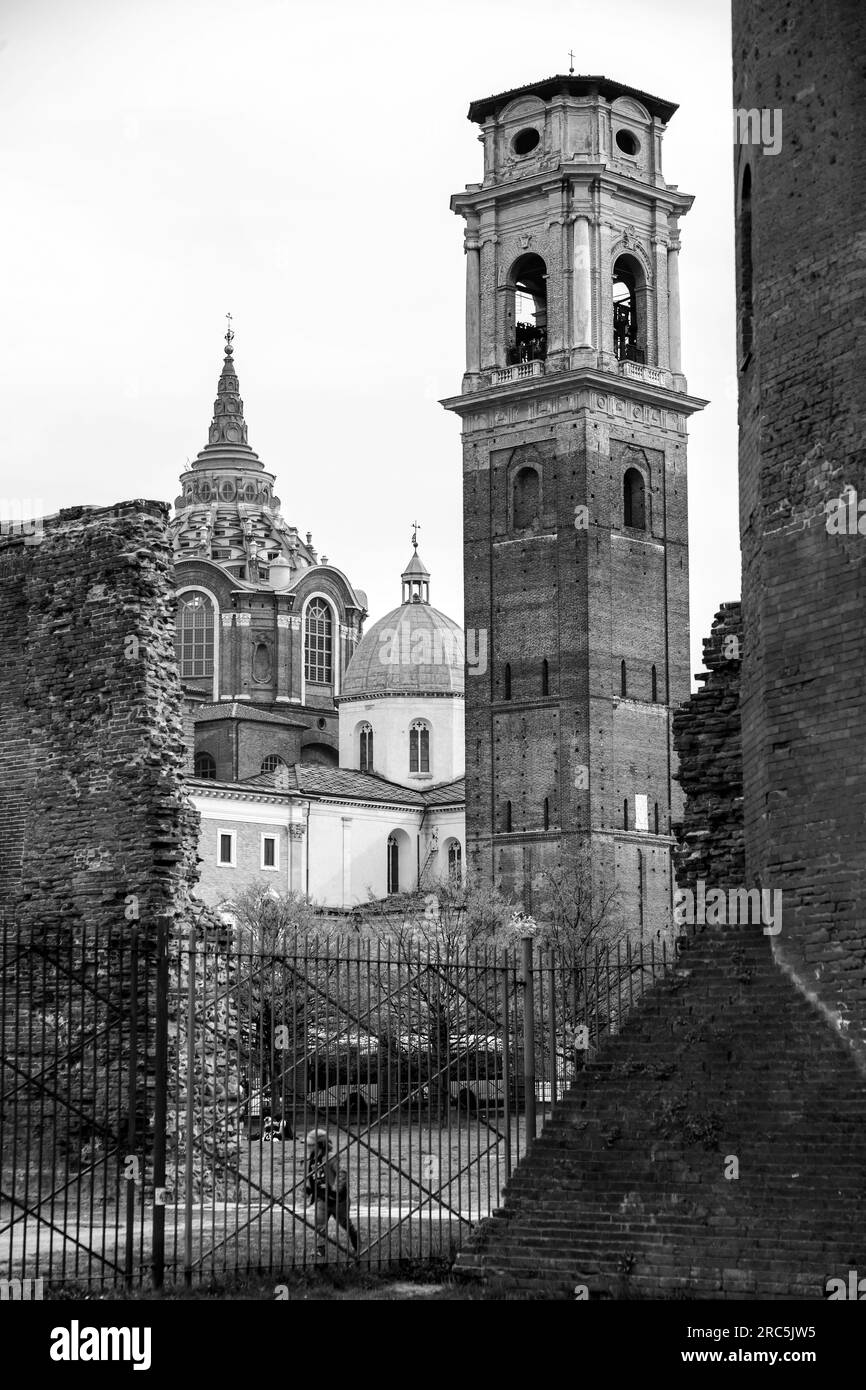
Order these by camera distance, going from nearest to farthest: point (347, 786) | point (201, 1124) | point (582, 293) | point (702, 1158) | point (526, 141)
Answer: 1. point (702, 1158)
2. point (201, 1124)
3. point (582, 293)
4. point (526, 141)
5. point (347, 786)

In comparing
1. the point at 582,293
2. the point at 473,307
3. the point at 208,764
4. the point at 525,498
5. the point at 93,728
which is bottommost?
the point at 93,728

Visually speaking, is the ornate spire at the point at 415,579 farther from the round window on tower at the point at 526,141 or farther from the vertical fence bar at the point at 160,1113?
the vertical fence bar at the point at 160,1113

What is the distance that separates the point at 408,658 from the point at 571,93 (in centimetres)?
2512

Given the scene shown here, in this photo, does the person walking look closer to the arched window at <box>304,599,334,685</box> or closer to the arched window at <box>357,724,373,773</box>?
the arched window at <box>357,724,373,773</box>

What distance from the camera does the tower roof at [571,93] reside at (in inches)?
2422

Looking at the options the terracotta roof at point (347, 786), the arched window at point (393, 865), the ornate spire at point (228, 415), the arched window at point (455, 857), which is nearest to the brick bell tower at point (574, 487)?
the terracotta roof at point (347, 786)

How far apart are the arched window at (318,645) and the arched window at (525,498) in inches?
1011

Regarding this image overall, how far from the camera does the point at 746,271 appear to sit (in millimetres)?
12492

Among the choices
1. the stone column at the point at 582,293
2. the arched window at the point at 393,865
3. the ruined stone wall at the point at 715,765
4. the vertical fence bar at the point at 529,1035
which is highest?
the stone column at the point at 582,293

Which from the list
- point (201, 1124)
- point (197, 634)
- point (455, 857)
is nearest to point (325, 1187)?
point (201, 1124)

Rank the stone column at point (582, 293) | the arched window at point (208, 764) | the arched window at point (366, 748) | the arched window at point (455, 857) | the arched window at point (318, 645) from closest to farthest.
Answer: the stone column at point (582, 293)
the arched window at point (455, 857)
the arched window at point (208, 764)
the arched window at point (366, 748)
the arched window at point (318, 645)

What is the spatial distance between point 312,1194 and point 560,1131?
1.75 m

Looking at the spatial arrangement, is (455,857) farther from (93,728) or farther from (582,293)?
(93,728)
